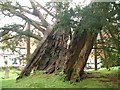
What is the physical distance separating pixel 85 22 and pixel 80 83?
823 millimetres

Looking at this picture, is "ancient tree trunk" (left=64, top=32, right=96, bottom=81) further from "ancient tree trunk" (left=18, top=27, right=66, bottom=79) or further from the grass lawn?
"ancient tree trunk" (left=18, top=27, right=66, bottom=79)

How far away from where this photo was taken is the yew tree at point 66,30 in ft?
5.82

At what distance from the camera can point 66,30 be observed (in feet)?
7.13

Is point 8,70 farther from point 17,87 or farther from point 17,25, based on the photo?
point 17,87

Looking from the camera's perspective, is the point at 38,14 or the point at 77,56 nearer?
the point at 77,56

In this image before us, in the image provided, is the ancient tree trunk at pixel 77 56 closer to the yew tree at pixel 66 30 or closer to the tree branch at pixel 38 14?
the yew tree at pixel 66 30

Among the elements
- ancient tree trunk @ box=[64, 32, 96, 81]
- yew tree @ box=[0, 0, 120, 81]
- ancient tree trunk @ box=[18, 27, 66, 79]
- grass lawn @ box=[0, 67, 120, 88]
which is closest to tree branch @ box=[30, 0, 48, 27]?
yew tree @ box=[0, 0, 120, 81]

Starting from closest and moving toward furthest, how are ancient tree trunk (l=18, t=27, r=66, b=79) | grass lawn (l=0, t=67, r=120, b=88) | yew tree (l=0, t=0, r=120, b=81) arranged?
yew tree (l=0, t=0, r=120, b=81), grass lawn (l=0, t=67, r=120, b=88), ancient tree trunk (l=18, t=27, r=66, b=79)

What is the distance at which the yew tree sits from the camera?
69.8 inches

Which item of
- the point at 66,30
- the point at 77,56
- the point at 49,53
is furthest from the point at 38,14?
the point at 66,30

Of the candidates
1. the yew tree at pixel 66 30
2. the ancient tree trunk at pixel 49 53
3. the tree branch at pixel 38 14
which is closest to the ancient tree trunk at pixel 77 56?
the yew tree at pixel 66 30

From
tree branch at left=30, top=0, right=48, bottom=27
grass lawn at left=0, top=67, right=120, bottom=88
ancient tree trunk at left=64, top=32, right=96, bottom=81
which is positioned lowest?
grass lawn at left=0, top=67, right=120, bottom=88

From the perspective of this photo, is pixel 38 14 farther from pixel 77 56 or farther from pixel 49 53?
pixel 77 56

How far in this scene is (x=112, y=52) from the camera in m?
2.29
